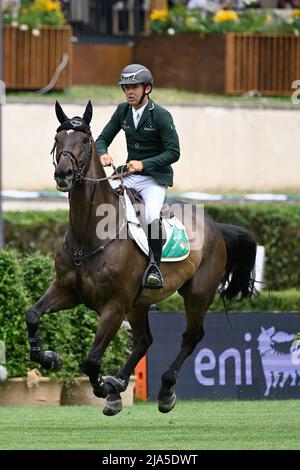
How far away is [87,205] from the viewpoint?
457 inches

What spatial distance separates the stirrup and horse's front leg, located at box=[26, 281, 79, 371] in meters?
0.65

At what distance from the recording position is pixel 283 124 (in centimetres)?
2386

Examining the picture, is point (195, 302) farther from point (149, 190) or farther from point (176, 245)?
point (149, 190)

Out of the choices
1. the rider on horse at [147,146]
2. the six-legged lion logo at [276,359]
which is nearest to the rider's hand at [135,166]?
the rider on horse at [147,146]

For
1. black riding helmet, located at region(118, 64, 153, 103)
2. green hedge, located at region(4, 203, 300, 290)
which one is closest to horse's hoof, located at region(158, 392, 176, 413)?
black riding helmet, located at region(118, 64, 153, 103)

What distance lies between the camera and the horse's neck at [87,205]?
38.0ft

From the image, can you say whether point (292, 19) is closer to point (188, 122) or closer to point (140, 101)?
point (188, 122)

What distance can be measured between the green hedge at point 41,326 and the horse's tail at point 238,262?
209cm

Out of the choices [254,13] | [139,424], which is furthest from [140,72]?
[254,13]

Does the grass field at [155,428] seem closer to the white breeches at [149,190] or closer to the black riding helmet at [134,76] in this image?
the white breeches at [149,190]

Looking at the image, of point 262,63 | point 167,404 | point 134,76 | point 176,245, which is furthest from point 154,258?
point 262,63

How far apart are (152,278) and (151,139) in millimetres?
1301

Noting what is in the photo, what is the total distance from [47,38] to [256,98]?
392 centimetres
